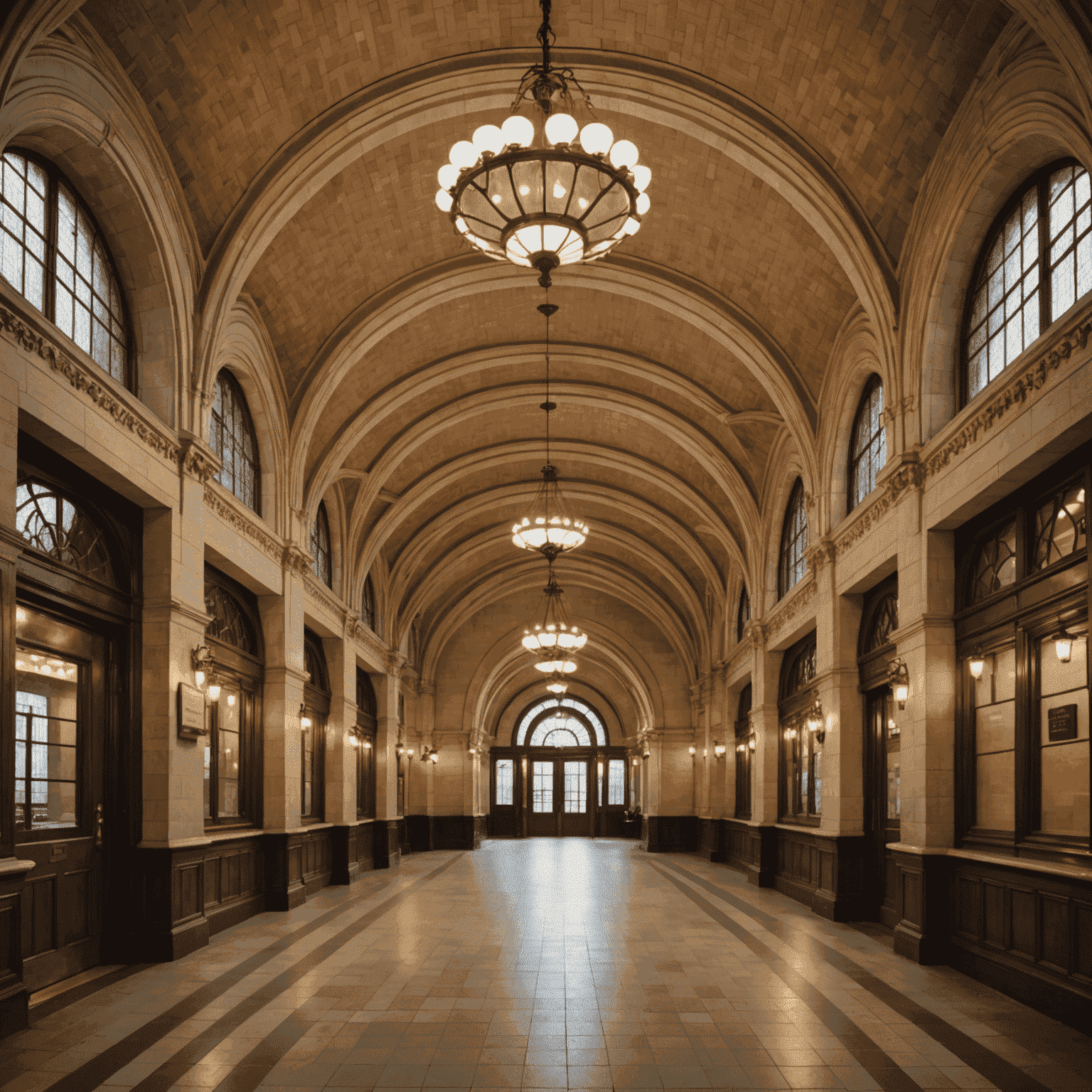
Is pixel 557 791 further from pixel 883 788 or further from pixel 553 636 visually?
pixel 883 788

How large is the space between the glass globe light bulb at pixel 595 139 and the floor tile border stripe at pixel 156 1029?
20.8ft

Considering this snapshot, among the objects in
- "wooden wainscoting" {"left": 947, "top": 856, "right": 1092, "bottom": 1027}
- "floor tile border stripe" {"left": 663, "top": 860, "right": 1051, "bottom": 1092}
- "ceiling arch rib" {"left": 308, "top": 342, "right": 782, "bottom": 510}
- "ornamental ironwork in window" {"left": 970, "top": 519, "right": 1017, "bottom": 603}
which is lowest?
"floor tile border stripe" {"left": 663, "top": 860, "right": 1051, "bottom": 1092}

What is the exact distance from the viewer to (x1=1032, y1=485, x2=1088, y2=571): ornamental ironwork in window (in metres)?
7.57

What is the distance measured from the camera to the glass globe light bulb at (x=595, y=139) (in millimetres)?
7055

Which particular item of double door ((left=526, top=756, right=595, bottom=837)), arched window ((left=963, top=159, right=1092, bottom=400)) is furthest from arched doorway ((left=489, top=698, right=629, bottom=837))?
arched window ((left=963, top=159, right=1092, bottom=400))

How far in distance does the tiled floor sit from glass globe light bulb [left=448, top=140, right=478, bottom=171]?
19.0 ft

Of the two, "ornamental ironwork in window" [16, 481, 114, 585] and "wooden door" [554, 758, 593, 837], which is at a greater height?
"ornamental ironwork in window" [16, 481, 114, 585]

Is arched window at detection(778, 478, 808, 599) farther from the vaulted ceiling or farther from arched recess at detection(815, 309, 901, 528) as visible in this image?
arched recess at detection(815, 309, 901, 528)

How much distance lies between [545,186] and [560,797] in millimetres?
33221

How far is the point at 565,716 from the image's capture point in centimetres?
4016

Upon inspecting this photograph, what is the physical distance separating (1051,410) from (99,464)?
287 inches

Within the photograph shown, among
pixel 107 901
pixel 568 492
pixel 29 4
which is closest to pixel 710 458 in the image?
pixel 568 492

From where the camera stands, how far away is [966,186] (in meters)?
8.96

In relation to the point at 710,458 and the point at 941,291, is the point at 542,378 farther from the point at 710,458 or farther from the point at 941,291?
the point at 941,291
